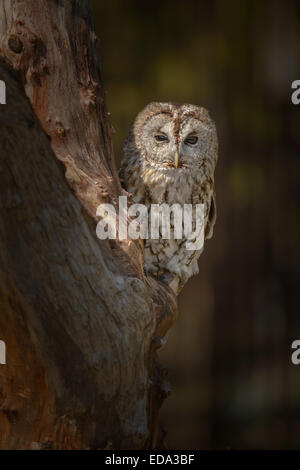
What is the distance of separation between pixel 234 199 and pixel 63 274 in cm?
192

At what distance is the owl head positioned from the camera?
1.83 meters

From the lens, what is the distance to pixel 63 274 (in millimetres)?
1084

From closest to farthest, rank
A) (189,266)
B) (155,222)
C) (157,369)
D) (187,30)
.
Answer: (157,369), (155,222), (189,266), (187,30)

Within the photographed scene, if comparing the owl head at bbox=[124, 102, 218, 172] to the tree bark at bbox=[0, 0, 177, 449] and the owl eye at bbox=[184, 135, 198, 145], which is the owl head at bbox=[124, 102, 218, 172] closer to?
the owl eye at bbox=[184, 135, 198, 145]

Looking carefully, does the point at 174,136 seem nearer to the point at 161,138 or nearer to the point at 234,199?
the point at 161,138

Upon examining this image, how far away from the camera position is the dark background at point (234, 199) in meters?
2.81

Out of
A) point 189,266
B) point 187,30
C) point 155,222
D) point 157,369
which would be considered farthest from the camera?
point 187,30

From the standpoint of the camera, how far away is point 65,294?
1.09m

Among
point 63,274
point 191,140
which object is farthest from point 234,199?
point 63,274

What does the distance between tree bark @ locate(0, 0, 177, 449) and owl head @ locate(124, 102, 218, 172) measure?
464mm

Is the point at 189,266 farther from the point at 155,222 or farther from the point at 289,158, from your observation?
the point at 289,158
